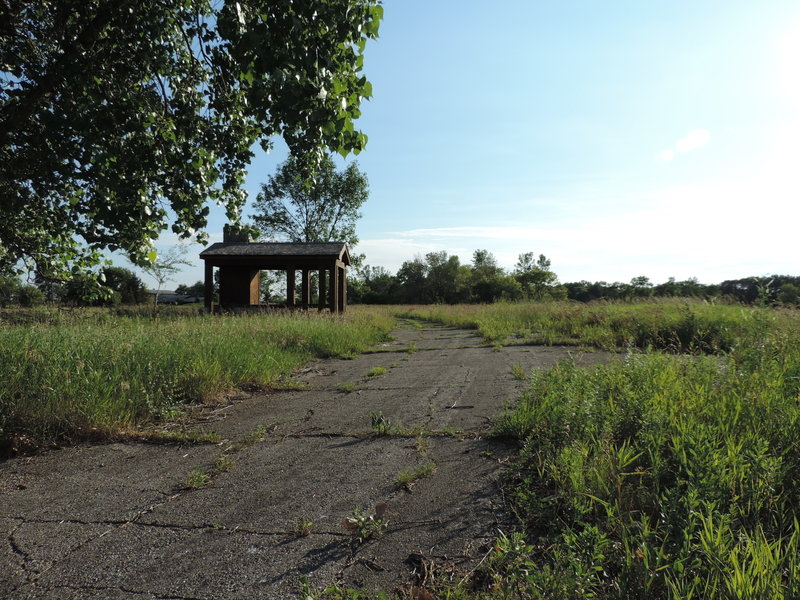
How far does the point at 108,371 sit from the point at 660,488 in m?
4.37

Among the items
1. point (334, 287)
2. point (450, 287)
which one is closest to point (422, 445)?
point (334, 287)

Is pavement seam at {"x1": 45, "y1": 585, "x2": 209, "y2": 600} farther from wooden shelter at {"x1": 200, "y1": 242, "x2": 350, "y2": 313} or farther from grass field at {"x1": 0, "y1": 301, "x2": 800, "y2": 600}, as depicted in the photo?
wooden shelter at {"x1": 200, "y1": 242, "x2": 350, "y2": 313}

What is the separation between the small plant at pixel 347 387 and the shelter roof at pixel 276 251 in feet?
38.6

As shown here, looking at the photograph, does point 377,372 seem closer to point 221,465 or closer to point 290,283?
point 221,465

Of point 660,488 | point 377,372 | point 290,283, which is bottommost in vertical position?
point 377,372

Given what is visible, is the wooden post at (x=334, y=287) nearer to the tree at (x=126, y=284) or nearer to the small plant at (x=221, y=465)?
the small plant at (x=221, y=465)

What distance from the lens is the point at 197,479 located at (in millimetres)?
2643

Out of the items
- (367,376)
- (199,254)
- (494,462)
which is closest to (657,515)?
(494,462)

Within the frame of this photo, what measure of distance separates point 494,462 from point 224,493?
1.64 m

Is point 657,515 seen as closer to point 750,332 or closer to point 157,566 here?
point 157,566

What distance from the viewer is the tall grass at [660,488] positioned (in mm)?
1512

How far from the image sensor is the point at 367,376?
633 cm

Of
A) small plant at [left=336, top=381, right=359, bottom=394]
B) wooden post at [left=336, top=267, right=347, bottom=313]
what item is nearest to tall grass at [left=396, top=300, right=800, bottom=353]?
small plant at [left=336, top=381, right=359, bottom=394]

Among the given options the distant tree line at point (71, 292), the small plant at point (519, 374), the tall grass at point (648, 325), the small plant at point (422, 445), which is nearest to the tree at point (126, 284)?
the distant tree line at point (71, 292)
